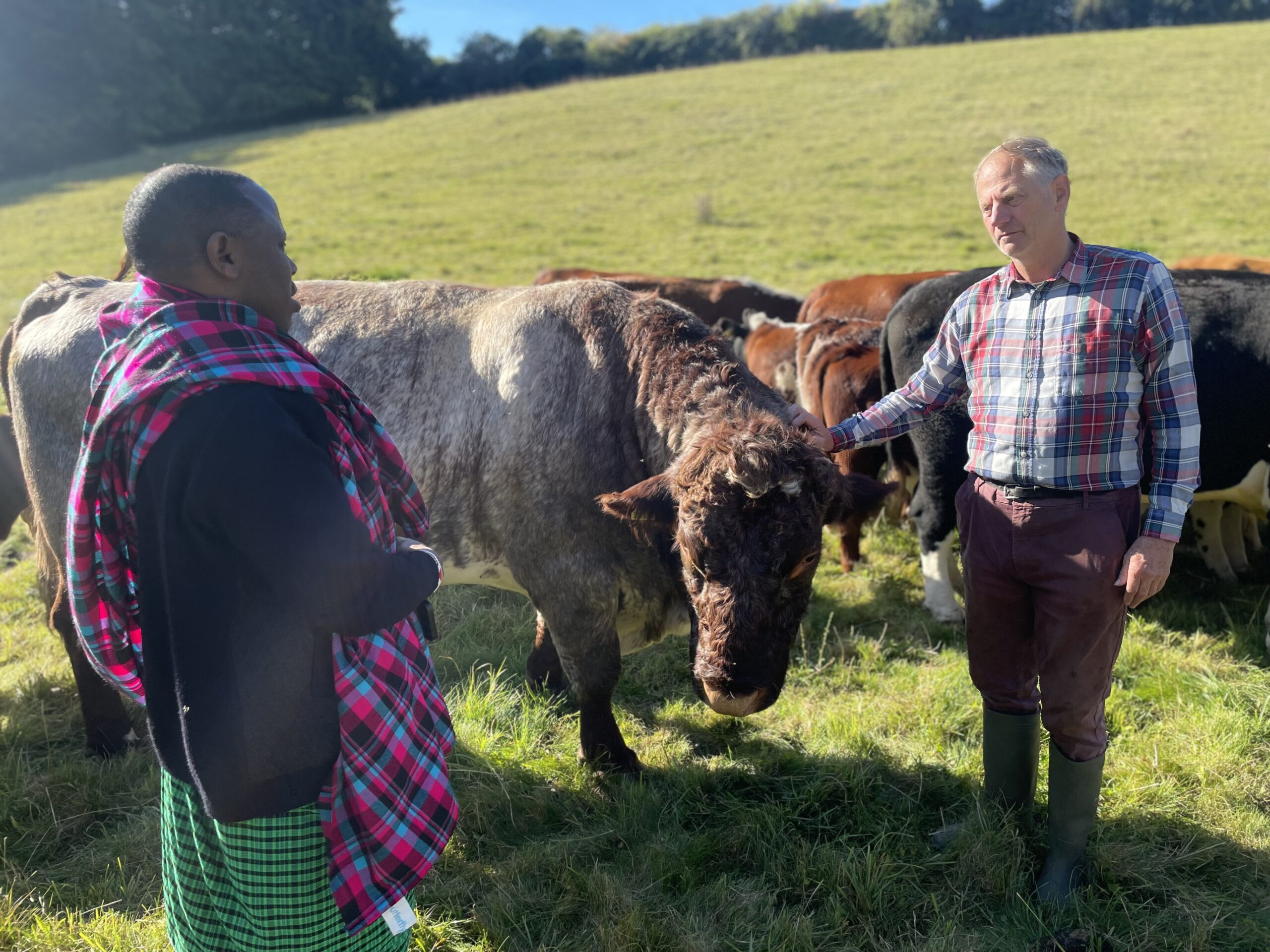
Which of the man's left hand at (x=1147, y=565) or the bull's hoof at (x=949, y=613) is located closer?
the man's left hand at (x=1147, y=565)

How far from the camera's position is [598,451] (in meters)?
3.47

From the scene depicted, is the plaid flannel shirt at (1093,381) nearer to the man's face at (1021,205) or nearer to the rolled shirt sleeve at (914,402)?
the man's face at (1021,205)

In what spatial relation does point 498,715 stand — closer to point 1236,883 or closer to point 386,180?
point 1236,883

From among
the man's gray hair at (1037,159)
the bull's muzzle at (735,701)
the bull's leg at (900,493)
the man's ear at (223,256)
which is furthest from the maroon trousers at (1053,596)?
the bull's leg at (900,493)

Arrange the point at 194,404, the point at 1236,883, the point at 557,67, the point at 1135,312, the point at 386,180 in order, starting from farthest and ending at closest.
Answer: the point at 557,67 → the point at 386,180 → the point at 1236,883 → the point at 1135,312 → the point at 194,404

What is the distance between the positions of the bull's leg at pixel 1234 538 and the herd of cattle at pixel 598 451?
88 centimetres

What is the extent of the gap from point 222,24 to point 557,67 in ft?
59.9

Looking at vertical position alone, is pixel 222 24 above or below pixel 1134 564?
above

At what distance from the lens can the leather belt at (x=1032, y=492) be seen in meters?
2.62

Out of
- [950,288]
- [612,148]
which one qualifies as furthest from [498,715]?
[612,148]

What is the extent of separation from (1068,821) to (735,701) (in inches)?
48.2

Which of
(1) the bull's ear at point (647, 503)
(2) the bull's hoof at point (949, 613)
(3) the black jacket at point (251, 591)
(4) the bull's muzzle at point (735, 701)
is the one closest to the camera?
(3) the black jacket at point (251, 591)

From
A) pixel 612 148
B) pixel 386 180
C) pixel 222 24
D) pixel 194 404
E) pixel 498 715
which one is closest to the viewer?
pixel 194 404

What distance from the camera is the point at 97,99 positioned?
3859 centimetres
